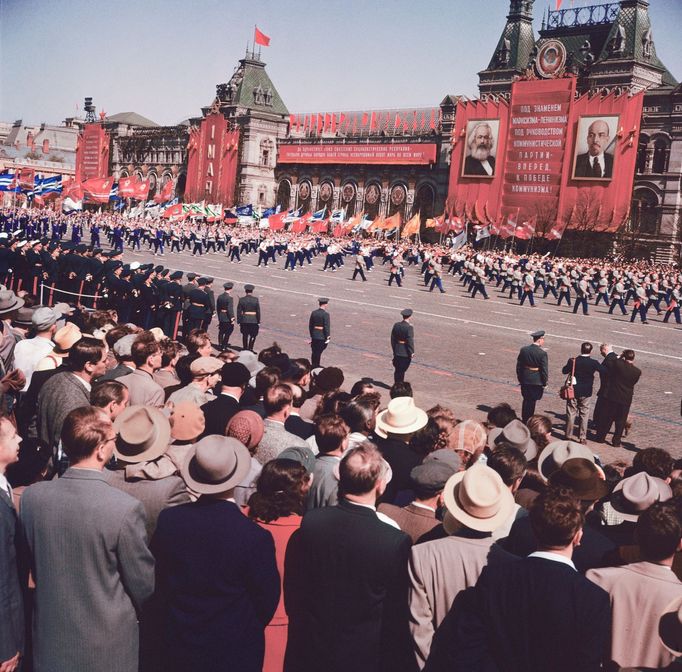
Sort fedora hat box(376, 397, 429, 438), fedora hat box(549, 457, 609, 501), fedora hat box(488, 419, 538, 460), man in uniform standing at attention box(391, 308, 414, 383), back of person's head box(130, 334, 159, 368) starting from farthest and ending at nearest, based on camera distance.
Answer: man in uniform standing at attention box(391, 308, 414, 383) < back of person's head box(130, 334, 159, 368) < fedora hat box(488, 419, 538, 460) < fedora hat box(376, 397, 429, 438) < fedora hat box(549, 457, 609, 501)

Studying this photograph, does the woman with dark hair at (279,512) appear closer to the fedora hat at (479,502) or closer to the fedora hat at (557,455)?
the fedora hat at (479,502)

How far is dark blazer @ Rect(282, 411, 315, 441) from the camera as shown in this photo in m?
6.41

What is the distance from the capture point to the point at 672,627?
9.87 feet

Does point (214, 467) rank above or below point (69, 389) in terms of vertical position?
above

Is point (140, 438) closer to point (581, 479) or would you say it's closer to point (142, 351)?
point (581, 479)

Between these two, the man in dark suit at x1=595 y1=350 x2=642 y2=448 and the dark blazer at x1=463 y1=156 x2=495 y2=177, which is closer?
the man in dark suit at x1=595 y1=350 x2=642 y2=448

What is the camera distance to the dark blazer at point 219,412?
6074mm

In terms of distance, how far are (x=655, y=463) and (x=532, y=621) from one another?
9.52 feet

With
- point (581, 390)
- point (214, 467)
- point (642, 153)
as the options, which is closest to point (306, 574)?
point (214, 467)

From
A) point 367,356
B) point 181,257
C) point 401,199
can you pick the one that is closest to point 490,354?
point 367,356

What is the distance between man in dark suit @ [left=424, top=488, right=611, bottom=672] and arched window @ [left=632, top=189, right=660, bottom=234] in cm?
5887

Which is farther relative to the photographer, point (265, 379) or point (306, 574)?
point (265, 379)

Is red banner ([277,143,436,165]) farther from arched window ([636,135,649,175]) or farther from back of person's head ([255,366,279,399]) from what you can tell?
back of person's head ([255,366,279,399])

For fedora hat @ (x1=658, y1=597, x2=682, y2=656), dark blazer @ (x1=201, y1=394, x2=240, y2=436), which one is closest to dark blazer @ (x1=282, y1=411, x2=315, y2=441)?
dark blazer @ (x1=201, y1=394, x2=240, y2=436)
